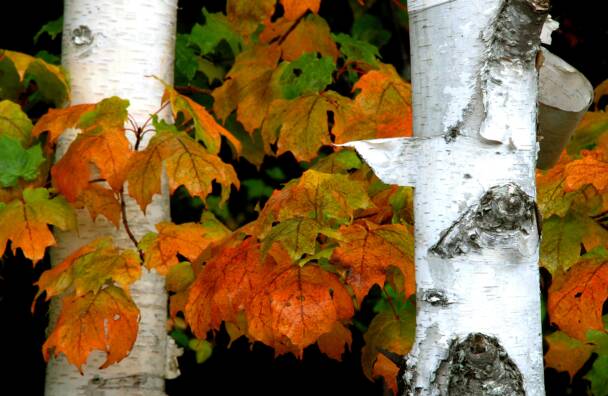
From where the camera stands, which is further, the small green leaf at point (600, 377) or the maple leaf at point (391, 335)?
the small green leaf at point (600, 377)

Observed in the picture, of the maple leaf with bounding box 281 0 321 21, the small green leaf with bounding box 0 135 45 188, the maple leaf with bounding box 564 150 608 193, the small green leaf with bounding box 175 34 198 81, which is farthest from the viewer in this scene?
the small green leaf with bounding box 175 34 198 81

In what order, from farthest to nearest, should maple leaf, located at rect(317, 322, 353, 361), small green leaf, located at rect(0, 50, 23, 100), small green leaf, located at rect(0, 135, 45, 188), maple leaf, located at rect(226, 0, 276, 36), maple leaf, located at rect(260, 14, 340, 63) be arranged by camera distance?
maple leaf, located at rect(260, 14, 340, 63), maple leaf, located at rect(226, 0, 276, 36), small green leaf, located at rect(0, 50, 23, 100), small green leaf, located at rect(0, 135, 45, 188), maple leaf, located at rect(317, 322, 353, 361)

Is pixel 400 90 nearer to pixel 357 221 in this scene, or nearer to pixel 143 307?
pixel 357 221

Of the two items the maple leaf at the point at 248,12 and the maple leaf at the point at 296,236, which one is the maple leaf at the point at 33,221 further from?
the maple leaf at the point at 248,12

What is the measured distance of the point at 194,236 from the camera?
1701 millimetres

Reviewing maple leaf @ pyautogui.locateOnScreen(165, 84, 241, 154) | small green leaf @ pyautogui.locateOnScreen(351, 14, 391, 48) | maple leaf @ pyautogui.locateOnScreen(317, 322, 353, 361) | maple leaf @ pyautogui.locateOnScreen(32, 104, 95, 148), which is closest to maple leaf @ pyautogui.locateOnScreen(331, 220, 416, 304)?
maple leaf @ pyautogui.locateOnScreen(317, 322, 353, 361)

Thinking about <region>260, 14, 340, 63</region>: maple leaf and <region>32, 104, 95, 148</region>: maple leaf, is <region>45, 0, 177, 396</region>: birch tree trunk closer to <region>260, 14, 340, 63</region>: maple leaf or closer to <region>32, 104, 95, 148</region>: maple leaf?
<region>32, 104, 95, 148</region>: maple leaf

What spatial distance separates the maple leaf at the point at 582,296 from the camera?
Result: 4.95ft

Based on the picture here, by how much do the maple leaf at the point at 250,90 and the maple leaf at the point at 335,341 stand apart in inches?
26.0

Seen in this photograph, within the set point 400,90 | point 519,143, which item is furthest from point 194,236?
point 519,143

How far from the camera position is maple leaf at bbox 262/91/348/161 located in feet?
6.14

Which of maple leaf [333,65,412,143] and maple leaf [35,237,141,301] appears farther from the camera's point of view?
maple leaf [333,65,412,143]

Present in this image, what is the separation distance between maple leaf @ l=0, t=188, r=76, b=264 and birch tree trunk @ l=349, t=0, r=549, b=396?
2.78 ft

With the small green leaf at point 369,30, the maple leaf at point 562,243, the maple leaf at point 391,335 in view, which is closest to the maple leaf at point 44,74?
the maple leaf at point 391,335
